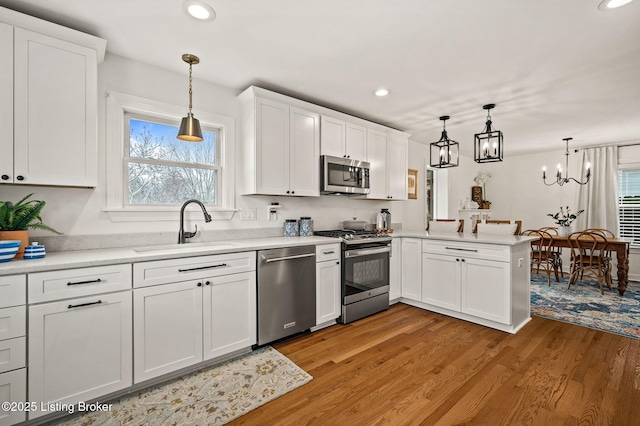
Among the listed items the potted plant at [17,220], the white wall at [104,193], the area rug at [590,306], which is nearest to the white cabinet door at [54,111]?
the potted plant at [17,220]

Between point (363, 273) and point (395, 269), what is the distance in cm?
68

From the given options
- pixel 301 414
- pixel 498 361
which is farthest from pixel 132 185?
pixel 498 361

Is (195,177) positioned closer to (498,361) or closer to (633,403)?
(498,361)

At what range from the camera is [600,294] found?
4.27 metres

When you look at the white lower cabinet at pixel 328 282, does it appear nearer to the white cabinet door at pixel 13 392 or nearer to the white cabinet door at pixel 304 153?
the white cabinet door at pixel 304 153

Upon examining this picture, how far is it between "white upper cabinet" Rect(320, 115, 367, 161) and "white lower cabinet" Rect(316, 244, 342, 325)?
3.83 feet

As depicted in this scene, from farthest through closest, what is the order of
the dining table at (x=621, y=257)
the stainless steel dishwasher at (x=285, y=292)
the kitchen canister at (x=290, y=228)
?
the dining table at (x=621, y=257), the kitchen canister at (x=290, y=228), the stainless steel dishwasher at (x=285, y=292)

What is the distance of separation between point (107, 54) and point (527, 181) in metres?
7.40

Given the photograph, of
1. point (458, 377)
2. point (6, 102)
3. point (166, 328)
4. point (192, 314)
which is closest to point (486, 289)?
point (458, 377)

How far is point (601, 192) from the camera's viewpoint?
5.45 meters

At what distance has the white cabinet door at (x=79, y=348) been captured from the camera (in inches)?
64.9

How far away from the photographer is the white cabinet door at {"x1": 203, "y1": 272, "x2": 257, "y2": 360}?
227 centimetres

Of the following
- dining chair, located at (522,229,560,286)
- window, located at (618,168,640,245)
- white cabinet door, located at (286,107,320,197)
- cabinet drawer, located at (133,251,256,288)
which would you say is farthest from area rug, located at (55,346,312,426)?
window, located at (618,168,640,245)

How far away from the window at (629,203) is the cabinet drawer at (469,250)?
14.4 ft
